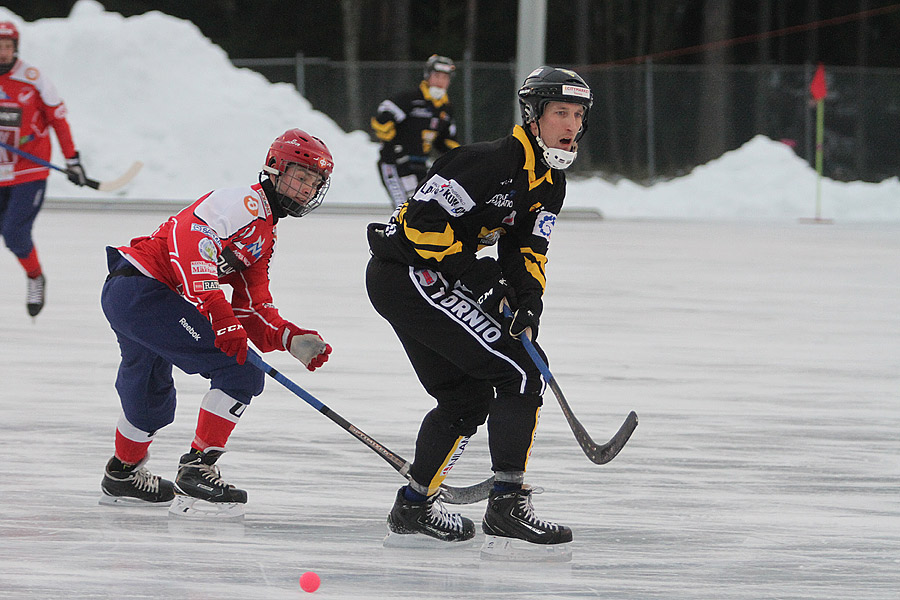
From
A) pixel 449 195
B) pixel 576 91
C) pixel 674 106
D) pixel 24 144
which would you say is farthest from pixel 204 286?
pixel 674 106

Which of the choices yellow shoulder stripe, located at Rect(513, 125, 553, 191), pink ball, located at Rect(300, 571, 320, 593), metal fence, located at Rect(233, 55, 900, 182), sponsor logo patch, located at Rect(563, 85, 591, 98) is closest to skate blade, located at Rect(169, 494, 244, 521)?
pink ball, located at Rect(300, 571, 320, 593)

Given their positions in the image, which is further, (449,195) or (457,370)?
(457,370)

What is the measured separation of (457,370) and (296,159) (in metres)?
0.66

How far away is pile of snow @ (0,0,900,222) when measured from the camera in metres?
15.5

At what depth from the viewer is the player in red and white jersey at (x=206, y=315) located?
3117 mm

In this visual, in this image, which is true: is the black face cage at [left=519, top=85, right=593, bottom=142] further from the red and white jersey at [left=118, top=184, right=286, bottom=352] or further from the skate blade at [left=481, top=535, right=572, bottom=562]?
the skate blade at [left=481, top=535, right=572, bottom=562]

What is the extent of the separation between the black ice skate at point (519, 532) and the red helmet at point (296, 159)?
89 centimetres

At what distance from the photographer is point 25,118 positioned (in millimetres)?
6629

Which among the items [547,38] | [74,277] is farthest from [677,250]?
[547,38]

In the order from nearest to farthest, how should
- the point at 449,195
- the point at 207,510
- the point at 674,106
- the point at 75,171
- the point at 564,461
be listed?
1. the point at 449,195
2. the point at 207,510
3. the point at 564,461
4. the point at 75,171
5. the point at 674,106

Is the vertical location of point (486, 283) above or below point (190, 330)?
above

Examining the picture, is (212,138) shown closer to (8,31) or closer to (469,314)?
(8,31)

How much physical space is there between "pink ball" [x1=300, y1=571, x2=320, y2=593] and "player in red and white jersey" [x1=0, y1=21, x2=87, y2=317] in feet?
13.4

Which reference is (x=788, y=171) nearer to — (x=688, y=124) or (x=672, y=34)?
(x=688, y=124)
